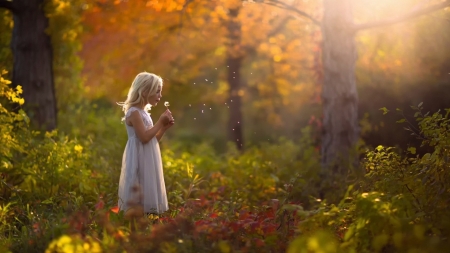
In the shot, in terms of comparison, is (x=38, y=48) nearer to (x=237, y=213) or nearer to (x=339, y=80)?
(x=339, y=80)

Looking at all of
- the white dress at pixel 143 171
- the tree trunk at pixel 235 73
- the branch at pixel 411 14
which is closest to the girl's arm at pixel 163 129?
the white dress at pixel 143 171

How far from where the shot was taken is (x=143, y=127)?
533cm

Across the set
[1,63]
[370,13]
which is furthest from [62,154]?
[370,13]

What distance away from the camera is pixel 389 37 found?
11609 mm

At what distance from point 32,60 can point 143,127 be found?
14.4ft

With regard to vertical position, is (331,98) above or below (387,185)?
above

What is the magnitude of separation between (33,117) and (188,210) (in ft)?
15.6

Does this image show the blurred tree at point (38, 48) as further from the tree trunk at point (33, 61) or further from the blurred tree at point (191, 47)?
the blurred tree at point (191, 47)

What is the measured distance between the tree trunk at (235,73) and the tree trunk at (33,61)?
5.17m

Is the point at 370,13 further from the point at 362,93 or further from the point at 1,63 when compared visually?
the point at 1,63

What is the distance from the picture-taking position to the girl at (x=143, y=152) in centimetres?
533

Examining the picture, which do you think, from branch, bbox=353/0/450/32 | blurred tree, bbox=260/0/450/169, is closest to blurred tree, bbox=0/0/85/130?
blurred tree, bbox=260/0/450/169

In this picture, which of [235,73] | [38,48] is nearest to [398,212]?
[38,48]

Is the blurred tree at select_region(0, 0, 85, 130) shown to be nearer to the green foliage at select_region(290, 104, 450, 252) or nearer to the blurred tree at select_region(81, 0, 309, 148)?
the blurred tree at select_region(81, 0, 309, 148)
